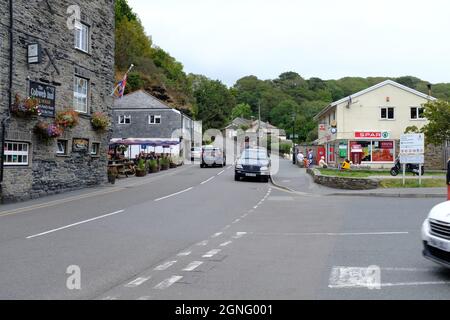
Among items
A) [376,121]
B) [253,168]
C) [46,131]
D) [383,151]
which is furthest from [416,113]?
[46,131]

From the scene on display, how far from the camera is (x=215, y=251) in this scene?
867 cm

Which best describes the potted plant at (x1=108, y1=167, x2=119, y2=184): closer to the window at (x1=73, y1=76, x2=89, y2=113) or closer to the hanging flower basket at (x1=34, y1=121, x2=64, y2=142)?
the window at (x1=73, y1=76, x2=89, y2=113)

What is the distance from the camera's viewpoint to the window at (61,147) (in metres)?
21.7

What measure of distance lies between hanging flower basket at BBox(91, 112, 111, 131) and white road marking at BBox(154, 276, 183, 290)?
18.9 m

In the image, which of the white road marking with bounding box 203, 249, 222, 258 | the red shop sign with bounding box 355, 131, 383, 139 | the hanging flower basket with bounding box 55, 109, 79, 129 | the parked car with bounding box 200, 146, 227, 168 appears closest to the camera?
the white road marking with bounding box 203, 249, 222, 258

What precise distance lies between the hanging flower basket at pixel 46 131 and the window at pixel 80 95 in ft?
9.32

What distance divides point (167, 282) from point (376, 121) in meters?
38.6

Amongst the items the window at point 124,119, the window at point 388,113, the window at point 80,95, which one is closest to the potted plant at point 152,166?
the window at point 80,95

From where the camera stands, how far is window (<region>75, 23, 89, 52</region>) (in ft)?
75.6

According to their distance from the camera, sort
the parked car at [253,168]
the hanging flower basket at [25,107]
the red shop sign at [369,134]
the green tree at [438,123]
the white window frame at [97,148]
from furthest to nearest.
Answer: the red shop sign at [369,134], the green tree at [438,123], the parked car at [253,168], the white window frame at [97,148], the hanging flower basket at [25,107]

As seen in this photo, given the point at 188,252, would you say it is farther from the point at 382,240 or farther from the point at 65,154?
the point at 65,154

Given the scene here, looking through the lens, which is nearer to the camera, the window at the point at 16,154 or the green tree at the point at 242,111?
the window at the point at 16,154

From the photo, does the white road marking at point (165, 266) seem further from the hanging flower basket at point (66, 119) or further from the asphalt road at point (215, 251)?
the hanging flower basket at point (66, 119)

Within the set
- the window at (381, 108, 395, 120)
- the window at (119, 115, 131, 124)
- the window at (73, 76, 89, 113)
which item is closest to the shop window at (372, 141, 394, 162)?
the window at (381, 108, 395, 120)
